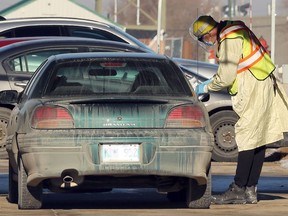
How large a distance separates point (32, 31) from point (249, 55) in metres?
8.82

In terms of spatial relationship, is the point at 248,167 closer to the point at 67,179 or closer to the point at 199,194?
the point at 199,194

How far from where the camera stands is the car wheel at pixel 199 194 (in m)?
10.0

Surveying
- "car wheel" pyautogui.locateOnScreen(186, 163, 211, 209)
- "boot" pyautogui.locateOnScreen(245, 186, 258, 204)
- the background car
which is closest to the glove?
"boot" pyautogui.locateOnScreen(245, 186, 258, 204)

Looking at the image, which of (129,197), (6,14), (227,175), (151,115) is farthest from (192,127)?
(6,14)

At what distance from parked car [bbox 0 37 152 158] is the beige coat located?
4909mm

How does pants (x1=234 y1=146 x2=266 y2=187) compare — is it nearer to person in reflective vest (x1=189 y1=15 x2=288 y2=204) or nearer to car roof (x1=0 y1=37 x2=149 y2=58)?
person in reflective vest (x1=189 y1=15 x2=288 y2=204)

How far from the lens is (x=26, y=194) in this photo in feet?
32.5

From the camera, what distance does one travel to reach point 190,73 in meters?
16.1

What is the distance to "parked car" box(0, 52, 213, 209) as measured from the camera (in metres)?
9.48

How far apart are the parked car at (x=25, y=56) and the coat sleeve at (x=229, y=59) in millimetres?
4909

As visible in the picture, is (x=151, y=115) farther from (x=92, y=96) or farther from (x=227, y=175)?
(x=227, y=175)

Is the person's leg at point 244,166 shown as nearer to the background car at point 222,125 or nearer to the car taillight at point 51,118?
the car taillight at point 51,118

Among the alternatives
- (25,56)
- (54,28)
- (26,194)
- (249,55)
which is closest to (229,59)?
(249,55)

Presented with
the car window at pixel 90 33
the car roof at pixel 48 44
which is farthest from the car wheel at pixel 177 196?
the car window at pixel 90 33
